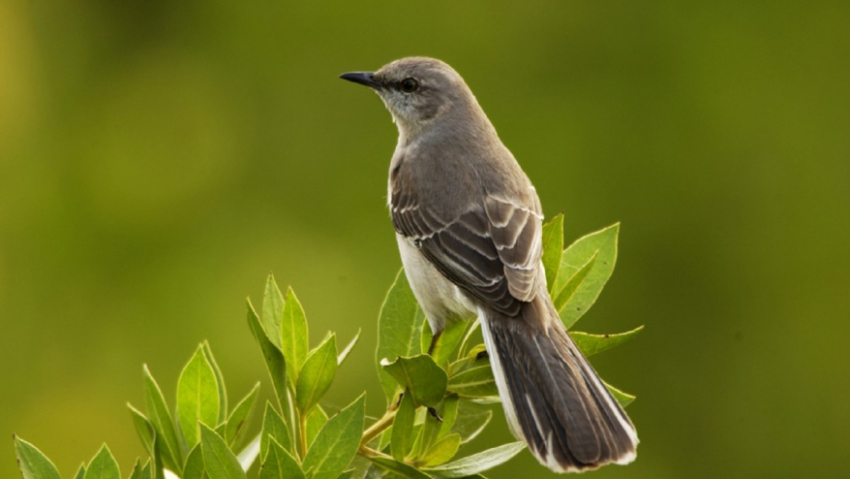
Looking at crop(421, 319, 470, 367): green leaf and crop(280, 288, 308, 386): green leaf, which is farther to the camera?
crop(421, 319, 470, 367): green leaf

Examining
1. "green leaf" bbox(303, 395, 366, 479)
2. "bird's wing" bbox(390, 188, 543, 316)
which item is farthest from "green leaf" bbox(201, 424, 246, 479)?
"bird's wing" bbox(390, 188, 543, 316)

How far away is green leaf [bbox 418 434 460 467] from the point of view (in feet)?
10.4

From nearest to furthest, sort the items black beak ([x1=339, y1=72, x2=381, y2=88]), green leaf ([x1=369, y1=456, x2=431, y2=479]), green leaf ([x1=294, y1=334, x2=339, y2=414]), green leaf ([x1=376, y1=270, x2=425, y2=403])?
green leaf ([x1=369, y1=456, x2=431, y2=479]) < green leaf ([x1=294, y1=334, x2=339, y2=414]) < green leaf ([x1=376, y1=270, x2=425, y2=403]) < black beak ([x1=339, y1=72, x2=381, y2=88])

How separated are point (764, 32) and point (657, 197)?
5.13 ft

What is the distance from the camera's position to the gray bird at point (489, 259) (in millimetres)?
3432

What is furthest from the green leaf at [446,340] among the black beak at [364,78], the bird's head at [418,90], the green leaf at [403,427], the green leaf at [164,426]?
→ the black beak at [364,78]

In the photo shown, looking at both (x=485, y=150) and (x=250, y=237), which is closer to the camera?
(x=485, y=150)

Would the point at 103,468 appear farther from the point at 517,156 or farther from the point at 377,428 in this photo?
the point at 517,156

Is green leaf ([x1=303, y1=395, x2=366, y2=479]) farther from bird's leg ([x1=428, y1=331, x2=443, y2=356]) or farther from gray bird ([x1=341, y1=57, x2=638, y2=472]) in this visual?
bird's leg ([x1=428, y1=331, x2=443, y2=356])

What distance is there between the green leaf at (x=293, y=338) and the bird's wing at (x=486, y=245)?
3.43 ft

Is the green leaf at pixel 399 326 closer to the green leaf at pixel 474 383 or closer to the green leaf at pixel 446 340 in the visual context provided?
the green leaf at pixel 446 340

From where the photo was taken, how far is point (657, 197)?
7.57 metres

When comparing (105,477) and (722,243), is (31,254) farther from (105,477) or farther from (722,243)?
(722,243)

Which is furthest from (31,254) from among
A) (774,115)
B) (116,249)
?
(774,115)
